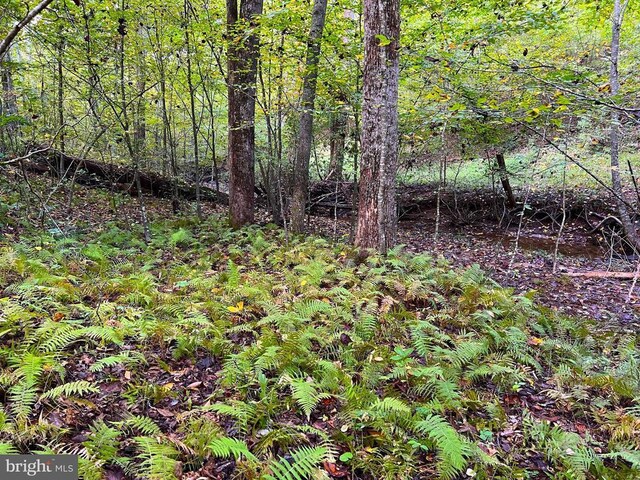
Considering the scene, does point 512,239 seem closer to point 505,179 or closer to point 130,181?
point 505,179

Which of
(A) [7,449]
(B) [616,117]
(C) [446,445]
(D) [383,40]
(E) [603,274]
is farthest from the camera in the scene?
(E) [603,274]

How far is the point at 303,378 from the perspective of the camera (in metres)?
3.43

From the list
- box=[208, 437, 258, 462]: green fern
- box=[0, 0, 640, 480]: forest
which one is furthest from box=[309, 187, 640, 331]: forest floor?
box=[208, 437, 258, 462]: green fern

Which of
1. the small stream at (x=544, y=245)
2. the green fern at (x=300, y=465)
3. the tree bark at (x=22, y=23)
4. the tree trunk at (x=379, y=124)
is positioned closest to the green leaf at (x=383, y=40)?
the tree trunk at (x=379, y=124)

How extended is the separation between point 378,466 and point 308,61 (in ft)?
24.1

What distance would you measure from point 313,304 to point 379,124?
120 inches

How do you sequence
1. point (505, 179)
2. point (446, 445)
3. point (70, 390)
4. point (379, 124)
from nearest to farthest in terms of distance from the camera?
point (446, 445), point (70, 390), point (379, 124), point (505, 179)

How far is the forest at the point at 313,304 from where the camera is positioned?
2805mm

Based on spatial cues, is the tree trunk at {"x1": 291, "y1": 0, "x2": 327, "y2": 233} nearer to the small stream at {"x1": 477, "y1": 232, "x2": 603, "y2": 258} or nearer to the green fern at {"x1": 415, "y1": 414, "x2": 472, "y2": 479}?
the green fern at {"x1": 415, "y1": 414, "x2": 472, "y2": 479}

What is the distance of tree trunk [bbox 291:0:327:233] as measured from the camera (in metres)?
7.67

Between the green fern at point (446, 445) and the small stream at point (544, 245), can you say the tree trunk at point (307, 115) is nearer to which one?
the green fern at point (446, 445)

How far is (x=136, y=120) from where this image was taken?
10.1m

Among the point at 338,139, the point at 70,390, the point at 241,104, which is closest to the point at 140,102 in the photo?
the point at 241,104

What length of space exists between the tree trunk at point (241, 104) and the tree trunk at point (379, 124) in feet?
8.34
